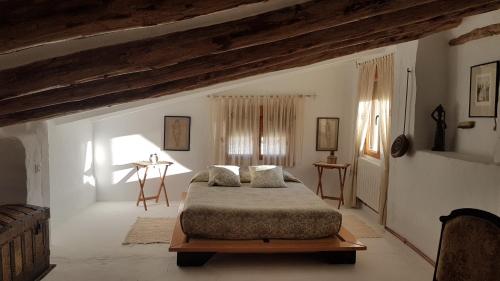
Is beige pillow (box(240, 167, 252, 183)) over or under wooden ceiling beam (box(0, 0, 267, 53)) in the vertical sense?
under

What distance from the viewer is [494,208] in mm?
2977

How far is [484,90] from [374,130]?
2183mm

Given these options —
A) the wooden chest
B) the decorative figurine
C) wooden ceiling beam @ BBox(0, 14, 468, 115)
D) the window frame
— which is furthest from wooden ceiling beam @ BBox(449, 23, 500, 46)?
the wooden chest

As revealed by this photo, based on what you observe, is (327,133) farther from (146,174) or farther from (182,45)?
(182,45)

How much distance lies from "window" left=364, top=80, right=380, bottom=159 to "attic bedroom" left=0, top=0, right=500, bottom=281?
1.1 inches

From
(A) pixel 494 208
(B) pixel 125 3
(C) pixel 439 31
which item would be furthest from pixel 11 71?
(C) pixel 439 31

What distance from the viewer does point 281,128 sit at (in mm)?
6172

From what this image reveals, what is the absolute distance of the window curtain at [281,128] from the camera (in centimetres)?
615

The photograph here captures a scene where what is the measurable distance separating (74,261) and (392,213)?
365 centimetres

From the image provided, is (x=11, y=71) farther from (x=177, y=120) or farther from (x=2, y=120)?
(x=177, y=120)

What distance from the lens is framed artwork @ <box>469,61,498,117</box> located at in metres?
3.42

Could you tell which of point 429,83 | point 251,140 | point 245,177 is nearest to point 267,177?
point 245,177

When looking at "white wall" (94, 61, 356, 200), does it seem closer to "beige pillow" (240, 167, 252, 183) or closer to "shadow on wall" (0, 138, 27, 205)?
"beige pillow" (240, 167, 252, 183)

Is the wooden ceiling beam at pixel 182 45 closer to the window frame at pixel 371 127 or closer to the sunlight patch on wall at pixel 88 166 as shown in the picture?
the window frame at pixel 371 127
